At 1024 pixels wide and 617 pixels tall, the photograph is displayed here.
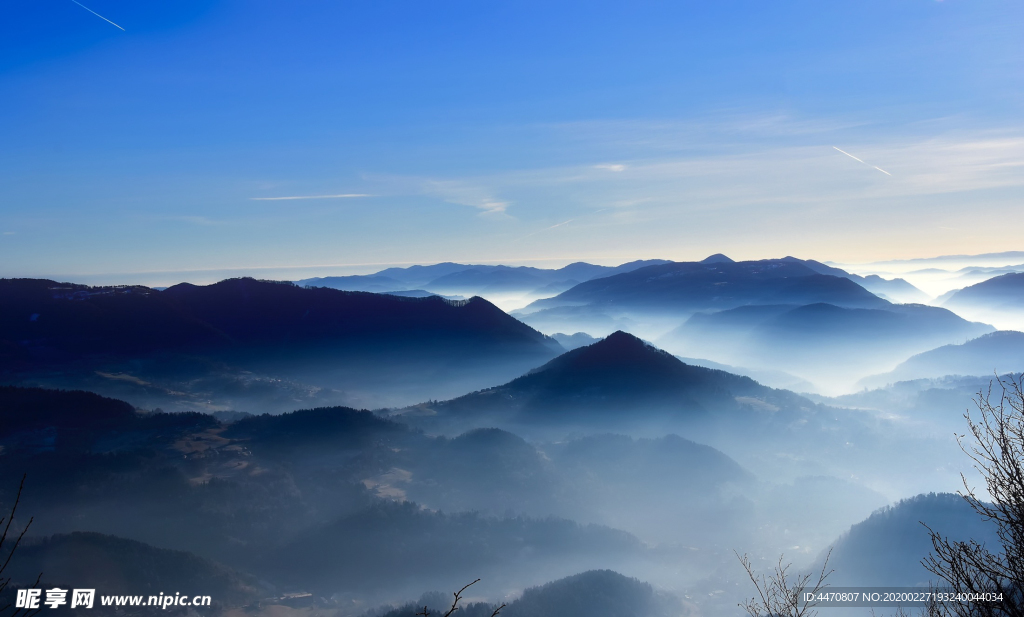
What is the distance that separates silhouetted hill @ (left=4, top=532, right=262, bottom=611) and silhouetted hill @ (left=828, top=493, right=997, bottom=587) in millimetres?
157840

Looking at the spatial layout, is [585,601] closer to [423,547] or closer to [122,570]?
[423,547]

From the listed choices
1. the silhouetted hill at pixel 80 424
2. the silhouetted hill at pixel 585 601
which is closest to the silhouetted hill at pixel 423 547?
the silhouetted hill at pixel 585 601

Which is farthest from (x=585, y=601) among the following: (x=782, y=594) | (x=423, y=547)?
(x=782, y=594)

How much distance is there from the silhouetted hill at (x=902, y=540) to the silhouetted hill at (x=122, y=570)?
157840 millimetres

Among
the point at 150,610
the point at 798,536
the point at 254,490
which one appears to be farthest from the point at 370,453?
the point at 798,536

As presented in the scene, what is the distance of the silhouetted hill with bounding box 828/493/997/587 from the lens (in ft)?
502

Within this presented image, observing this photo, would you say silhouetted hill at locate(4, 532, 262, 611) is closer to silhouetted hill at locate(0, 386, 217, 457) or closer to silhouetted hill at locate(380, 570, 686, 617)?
silhouetted hill at locate(380, 570, 686, 617)

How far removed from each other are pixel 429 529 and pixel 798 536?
422ft

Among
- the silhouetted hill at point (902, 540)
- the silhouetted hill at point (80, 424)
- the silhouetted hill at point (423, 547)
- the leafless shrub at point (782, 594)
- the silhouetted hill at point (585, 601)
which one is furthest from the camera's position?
the silhouetted hill at point (80, 424)

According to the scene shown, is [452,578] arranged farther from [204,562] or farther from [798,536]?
[798,536]

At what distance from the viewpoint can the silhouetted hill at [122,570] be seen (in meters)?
106

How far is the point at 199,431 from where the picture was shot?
614 feet

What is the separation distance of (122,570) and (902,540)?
633ft

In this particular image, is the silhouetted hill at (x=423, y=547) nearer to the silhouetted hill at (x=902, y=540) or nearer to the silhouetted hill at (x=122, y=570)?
the silhouetted hill at (x=122, y=570)
